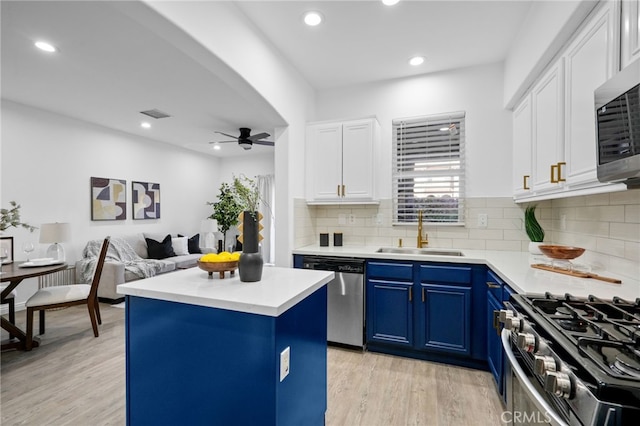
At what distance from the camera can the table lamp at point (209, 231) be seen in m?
6.66

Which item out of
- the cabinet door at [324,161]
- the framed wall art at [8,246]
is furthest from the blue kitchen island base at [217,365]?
the framed wall art at [8,246]

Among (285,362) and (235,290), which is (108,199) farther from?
(285,362)

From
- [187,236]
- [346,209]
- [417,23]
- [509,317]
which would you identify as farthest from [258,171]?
[509,317]

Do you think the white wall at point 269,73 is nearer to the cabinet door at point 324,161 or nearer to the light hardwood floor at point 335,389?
the cabinet door at point 324,161

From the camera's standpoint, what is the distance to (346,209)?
3.57 metres

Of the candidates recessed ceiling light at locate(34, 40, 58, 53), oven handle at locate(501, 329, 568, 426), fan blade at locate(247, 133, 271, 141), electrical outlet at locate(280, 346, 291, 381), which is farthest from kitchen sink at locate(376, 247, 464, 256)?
recessed ceiling light at locate(34, 40, 58, 53)

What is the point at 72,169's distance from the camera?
4.69 metres

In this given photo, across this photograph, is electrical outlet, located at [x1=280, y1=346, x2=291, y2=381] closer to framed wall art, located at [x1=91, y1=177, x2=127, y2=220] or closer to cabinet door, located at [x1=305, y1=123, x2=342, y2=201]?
cabinet door, located at [x1=305, y1=123, x2=342, y2=201]

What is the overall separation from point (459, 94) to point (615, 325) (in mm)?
2766

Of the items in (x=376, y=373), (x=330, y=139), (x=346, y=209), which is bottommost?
(x=376, y=373)

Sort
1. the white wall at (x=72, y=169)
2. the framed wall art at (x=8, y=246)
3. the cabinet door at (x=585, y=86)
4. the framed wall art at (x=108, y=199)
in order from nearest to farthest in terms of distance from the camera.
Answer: the cabinet door at (x=585, y=86)
the framed wall art at (x=8, y=246)
the white wall at (x=72, y=169)
the framed wall art at (x=108, y=199)

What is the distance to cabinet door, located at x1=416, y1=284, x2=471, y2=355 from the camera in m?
2.50

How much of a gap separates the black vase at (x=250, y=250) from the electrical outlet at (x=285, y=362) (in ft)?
1.34

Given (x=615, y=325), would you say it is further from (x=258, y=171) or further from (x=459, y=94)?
(x=258, y=171)
